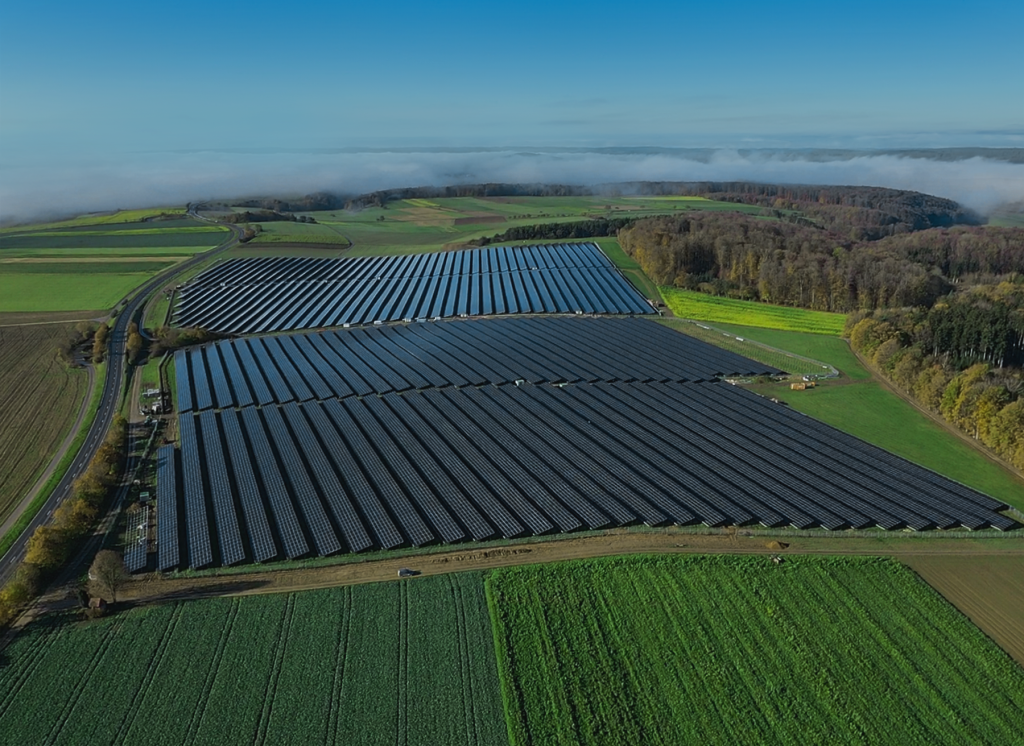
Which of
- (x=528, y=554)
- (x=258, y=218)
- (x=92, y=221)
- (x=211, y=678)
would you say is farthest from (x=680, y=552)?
(x=92, y=221)

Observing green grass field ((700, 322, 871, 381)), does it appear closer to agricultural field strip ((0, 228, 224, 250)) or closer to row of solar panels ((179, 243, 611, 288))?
row of solar panels ((179, 243, 611, 288))

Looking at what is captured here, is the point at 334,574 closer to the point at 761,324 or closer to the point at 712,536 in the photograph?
the point at 712,536

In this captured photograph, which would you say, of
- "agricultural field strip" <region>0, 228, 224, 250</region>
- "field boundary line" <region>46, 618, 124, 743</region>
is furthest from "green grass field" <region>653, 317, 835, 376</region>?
"agricultural field strip" <region>0, 228, 224, 250</region>

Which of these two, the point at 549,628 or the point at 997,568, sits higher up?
the point at 549,628

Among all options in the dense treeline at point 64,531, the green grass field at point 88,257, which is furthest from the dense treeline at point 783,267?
the green grass field at point 88,257

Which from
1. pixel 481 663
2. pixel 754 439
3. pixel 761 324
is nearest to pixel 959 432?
pixel 754 439
